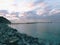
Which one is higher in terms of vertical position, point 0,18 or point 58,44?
point 0,18

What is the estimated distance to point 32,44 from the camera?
37.7 feet

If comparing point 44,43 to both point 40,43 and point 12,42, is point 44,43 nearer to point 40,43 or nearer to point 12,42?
point 40,43

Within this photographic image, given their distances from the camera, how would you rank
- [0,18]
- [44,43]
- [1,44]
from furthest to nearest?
[0,18]
[44,43]
[1,44]

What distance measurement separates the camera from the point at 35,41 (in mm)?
12055

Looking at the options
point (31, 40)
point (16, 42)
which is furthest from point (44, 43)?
point (16, 42)

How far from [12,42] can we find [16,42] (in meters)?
0.28

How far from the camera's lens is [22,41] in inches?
468

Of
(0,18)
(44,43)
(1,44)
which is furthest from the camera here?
(0,18)

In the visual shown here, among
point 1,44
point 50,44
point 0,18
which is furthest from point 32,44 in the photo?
point 0,18

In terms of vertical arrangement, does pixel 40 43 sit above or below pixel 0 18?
below

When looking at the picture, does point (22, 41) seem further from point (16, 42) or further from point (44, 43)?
point (44, 43)

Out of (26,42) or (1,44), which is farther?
(26,42)

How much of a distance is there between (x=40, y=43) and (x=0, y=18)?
24526mm

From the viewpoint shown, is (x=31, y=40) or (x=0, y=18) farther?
(x=0, y=18)
